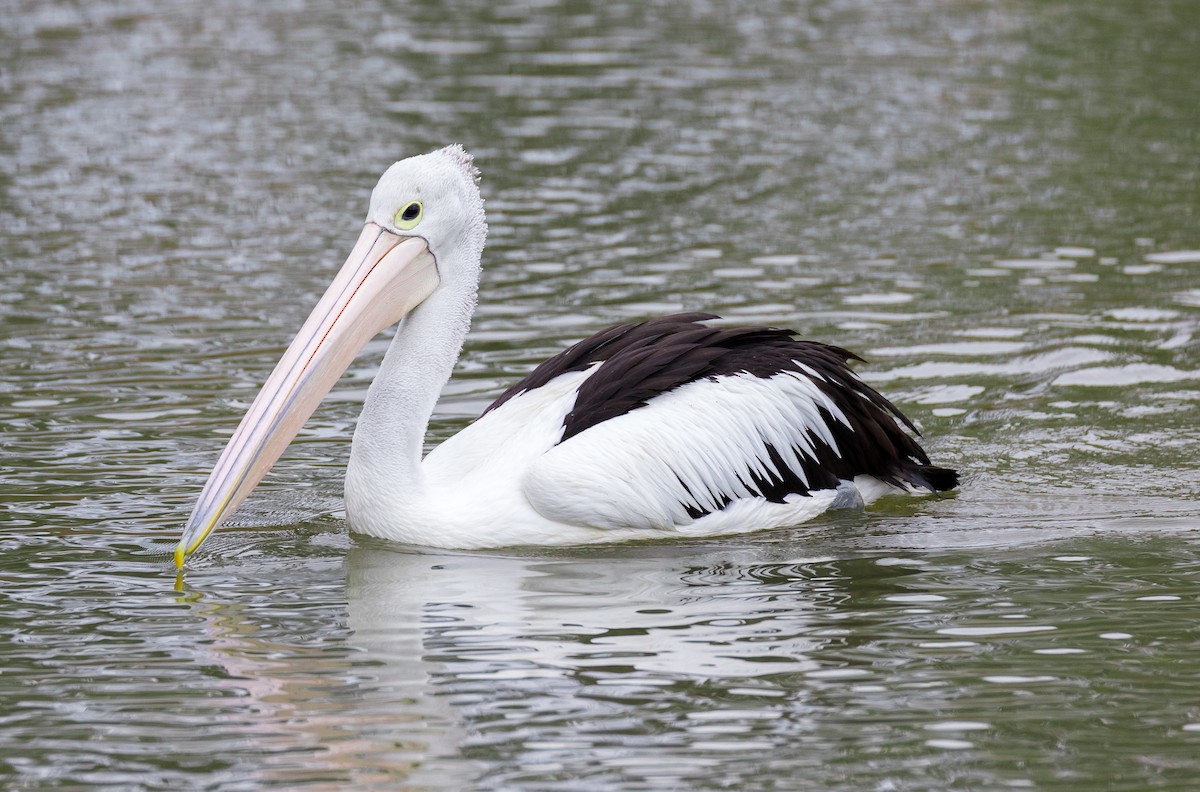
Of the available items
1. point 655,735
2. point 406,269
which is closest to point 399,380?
point 406,269

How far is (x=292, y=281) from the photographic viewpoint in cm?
959

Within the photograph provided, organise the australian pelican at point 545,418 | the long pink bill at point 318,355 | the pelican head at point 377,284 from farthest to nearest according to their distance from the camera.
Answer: the australian pelican at point 545,418 < the pelican head at point 377,284 < the long pink bill at point 318,355

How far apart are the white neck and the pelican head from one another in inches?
2.4

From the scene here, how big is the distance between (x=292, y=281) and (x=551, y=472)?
4.14 m

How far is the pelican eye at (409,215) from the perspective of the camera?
5.92 m

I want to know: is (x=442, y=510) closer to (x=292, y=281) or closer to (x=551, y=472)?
(x=551, y=472)

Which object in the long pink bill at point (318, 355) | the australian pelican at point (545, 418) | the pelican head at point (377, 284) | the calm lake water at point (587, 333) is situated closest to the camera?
the calm lake water at point (587, 333)

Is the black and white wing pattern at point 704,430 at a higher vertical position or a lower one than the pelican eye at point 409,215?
lower

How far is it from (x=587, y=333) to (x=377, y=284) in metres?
2.64

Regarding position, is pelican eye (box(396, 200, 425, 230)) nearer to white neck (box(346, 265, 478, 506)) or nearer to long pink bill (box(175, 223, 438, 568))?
long pink bill (box(175, 223, 438, 568))

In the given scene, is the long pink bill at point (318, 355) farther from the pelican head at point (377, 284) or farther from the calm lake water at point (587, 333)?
the calm lake water at point (587, 333)

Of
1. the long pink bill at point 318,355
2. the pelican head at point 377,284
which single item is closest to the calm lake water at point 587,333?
the long pink bill at point 318,355

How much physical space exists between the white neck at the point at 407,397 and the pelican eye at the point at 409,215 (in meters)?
0.24

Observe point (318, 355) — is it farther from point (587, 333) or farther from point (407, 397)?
point (587, 333)
